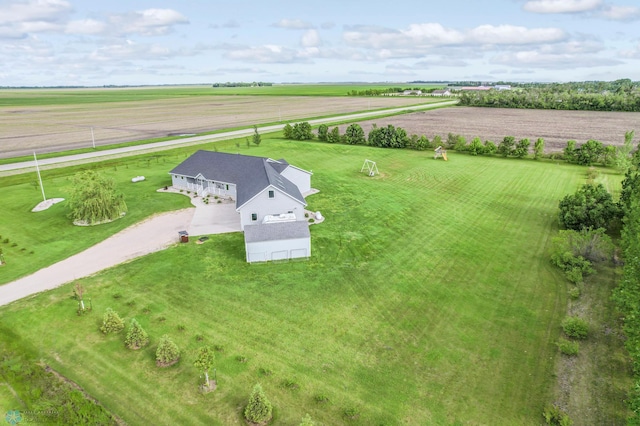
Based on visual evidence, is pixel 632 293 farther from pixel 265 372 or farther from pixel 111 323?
pixel 111 323

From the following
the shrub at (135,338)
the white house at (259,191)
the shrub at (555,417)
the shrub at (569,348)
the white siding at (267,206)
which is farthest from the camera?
the white siding at (267,206)

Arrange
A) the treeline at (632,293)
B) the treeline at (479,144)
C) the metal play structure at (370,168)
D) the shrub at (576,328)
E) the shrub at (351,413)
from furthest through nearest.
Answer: the treeline at (479,144) → the metal play structure at (370,168) → the shrub at (576,328) → the shrub at (351,413) → the treeline at (632,293)

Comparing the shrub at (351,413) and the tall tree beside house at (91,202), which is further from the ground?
the tall tree beside house at (91,202)

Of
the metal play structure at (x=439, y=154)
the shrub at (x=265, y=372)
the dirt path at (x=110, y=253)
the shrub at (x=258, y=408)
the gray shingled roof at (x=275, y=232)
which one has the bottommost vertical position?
the shrub at (x=265, y=372)

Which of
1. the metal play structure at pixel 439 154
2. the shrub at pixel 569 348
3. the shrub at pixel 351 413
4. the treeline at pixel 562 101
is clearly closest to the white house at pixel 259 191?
the shrub at pixel 351 413

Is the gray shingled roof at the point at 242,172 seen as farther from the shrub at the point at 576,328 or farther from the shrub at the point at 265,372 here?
the shrub at the point at 576,328

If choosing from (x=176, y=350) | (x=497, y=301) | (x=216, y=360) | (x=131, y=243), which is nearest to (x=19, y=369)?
(x=176, y=350)

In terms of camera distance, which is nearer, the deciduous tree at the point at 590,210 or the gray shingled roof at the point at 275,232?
the gray shingled roof at the point at 275,232
